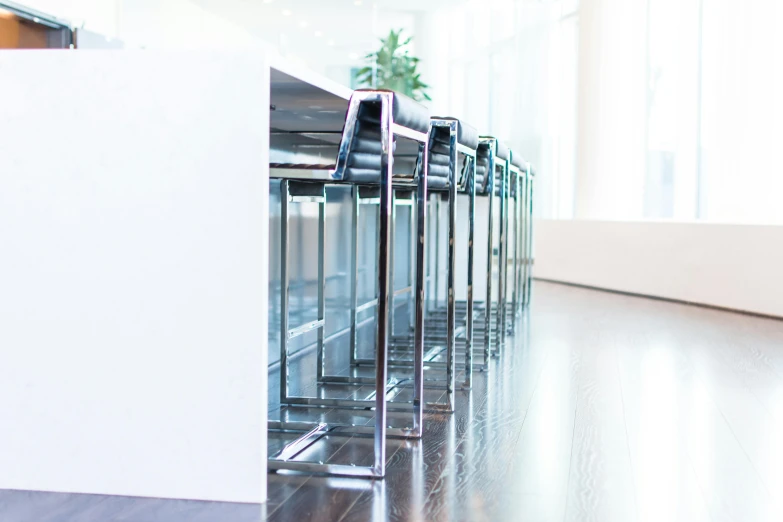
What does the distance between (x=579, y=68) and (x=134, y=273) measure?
19.7 ft

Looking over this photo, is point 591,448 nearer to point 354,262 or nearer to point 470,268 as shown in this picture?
point 470,268

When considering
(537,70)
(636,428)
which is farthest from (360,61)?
(636,428)

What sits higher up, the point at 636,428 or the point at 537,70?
the point at 537,70

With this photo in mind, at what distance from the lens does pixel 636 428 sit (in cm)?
238

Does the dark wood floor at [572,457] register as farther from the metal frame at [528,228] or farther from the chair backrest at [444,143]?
the metal frame at [528,228]

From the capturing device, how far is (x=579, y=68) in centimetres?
720

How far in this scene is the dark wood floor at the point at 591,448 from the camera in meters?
1.72

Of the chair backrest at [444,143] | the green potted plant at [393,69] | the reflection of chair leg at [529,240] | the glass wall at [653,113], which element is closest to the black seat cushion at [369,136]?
the chair backrest at [444,143]

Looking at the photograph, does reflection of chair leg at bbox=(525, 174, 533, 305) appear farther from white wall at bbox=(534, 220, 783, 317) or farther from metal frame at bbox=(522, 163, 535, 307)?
white wall at bbox=(534, 220, 783, 317)

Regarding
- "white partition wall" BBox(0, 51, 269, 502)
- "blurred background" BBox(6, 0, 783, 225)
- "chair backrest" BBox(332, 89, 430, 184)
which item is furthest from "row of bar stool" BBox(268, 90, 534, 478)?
"blurred background" BBox(6, 0, 783, 225)

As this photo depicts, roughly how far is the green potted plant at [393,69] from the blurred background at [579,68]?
0.12 ft

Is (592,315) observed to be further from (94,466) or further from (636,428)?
(94,466)

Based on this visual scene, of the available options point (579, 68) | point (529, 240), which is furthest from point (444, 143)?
point (579, 68)

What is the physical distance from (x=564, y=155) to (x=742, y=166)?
8.77ft
